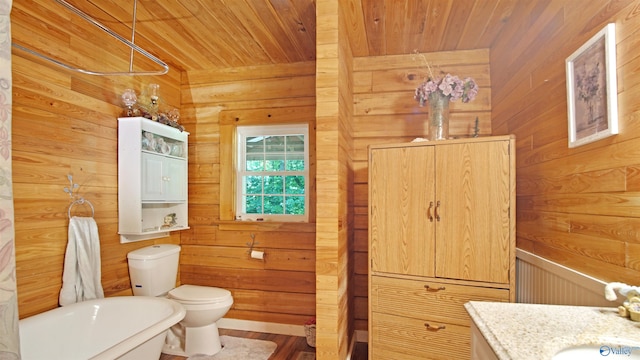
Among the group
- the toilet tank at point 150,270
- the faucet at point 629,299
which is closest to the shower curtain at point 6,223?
the toilet tank at point 150,270

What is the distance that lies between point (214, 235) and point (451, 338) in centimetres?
215

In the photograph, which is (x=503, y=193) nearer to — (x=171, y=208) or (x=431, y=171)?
(x=431, y=171)

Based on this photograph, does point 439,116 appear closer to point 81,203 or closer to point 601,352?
point 601,352

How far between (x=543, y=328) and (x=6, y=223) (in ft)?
5.01

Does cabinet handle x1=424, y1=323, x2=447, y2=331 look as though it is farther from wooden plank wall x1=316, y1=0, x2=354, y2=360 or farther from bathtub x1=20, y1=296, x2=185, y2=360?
bathtub x1=20, y1=296, x2=185, y2=360

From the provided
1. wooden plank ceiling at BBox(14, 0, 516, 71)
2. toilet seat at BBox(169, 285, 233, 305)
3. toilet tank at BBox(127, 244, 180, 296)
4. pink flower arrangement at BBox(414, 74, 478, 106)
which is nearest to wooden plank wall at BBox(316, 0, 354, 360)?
wooden plank ceiling at BBox(14, 0, 516, 71)

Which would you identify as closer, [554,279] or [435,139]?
[554,279]

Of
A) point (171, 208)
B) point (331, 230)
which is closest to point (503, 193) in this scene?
point (331, 230)

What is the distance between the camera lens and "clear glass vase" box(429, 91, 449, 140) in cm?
206

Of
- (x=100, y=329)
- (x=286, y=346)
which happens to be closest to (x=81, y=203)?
(x=100, y=329)

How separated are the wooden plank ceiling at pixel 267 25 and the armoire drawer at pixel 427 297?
1754 millimetres

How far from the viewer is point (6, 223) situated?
0.79 m

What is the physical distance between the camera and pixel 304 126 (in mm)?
2828

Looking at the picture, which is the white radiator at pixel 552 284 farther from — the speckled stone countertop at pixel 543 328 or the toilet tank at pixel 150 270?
the toilet tank at pixel 150 270
